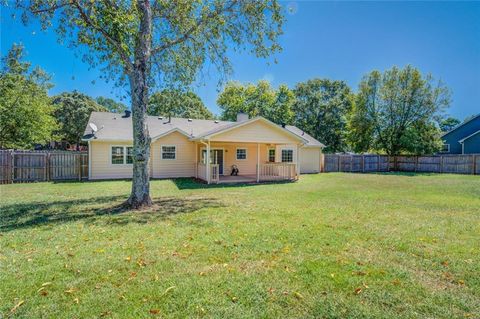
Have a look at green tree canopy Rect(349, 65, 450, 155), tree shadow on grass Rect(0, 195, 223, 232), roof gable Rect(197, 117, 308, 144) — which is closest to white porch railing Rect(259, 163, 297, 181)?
roof gable Rect(197, 117, 308, 144)

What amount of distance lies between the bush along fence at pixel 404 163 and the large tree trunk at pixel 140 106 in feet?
63.5

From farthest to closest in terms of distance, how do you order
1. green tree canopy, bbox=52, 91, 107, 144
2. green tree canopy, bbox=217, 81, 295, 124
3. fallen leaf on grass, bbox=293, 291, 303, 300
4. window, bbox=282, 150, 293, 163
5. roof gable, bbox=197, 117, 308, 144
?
1. green tree canopy, bbox=52, 91, 107, 144
2. green tree canopy, bbox=217, 81, 295, 124
3. window, bbox=282, 150, 293, 163
4. roof gable, bbox=197, 117, 308, 144
5. fallen leaf on grass, bbox=293, 291, 303, 300

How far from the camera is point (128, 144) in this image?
1648cm

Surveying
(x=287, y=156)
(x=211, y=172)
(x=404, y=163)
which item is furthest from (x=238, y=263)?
(x=404, y=163)

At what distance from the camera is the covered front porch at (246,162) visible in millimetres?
16422

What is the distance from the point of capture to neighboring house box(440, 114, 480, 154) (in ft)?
85.8

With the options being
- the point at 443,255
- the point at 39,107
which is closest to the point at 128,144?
the point at 39,107

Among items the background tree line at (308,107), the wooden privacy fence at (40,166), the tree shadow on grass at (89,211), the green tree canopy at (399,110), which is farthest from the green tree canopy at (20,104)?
the green tree canopy at (399,110)

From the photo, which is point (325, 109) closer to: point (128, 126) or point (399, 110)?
point (399, 110)

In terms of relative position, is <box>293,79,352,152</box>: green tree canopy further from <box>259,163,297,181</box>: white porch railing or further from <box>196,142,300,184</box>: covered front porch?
<box>259,163,297,181</box>: white porch railing

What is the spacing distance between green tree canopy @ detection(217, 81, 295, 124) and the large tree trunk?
1061 inches

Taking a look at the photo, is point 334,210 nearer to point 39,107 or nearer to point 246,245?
point 246,245

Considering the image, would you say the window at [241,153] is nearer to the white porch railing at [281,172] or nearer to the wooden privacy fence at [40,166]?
the white porch railing at [281,172]

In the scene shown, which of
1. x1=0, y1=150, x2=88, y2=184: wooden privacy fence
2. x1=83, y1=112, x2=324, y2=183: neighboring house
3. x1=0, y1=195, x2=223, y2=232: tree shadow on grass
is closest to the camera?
x1=0, y1=195, x2=223, y2=232: tree shadow on grass
